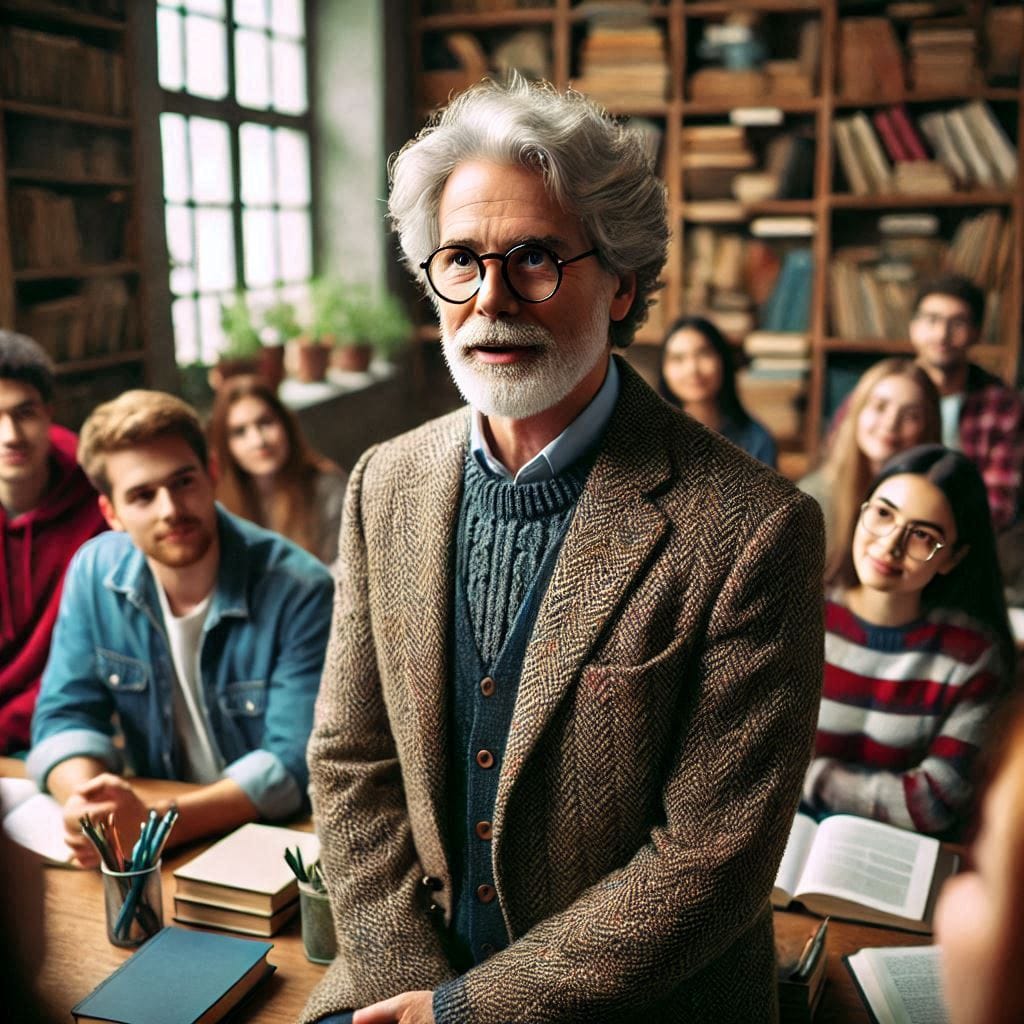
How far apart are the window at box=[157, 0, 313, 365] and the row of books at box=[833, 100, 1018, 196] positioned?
2.45 m

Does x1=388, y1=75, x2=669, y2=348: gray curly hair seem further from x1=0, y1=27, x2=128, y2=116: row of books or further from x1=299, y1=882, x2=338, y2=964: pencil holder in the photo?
x1=0, y1=27, x2=128, y2=116: row of books

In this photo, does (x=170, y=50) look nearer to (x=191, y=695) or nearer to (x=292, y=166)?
(x=292, y=166)

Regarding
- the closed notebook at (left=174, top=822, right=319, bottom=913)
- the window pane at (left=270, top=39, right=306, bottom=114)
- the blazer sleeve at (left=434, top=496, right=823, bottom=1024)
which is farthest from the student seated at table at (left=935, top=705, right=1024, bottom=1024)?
the window pane at (left=270, top=39, right=306, bottom=114)

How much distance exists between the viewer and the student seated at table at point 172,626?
1.88 meters

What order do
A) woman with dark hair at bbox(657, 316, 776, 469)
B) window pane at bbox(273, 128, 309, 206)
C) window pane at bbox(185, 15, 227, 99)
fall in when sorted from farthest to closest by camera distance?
window pane at bbox(273, 128, 309, 206), window pane at bbox(185, 15, 227, 99), woman with dark hair at bbox(657, 316, 776, 469)

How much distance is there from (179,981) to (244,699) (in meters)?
0.65


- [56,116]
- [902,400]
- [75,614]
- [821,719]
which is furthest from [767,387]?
[75,614]

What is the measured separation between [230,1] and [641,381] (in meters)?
3.90

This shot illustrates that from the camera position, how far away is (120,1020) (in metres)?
1.22

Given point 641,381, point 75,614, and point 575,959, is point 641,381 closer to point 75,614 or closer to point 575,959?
point 575,959

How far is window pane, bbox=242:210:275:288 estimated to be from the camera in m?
4.74

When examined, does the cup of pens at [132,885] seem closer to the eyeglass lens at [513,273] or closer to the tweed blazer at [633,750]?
the tweed blazer at [633,750]

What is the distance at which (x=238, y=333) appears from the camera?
172 inches

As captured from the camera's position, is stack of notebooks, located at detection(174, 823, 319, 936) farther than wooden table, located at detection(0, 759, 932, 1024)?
Yes
